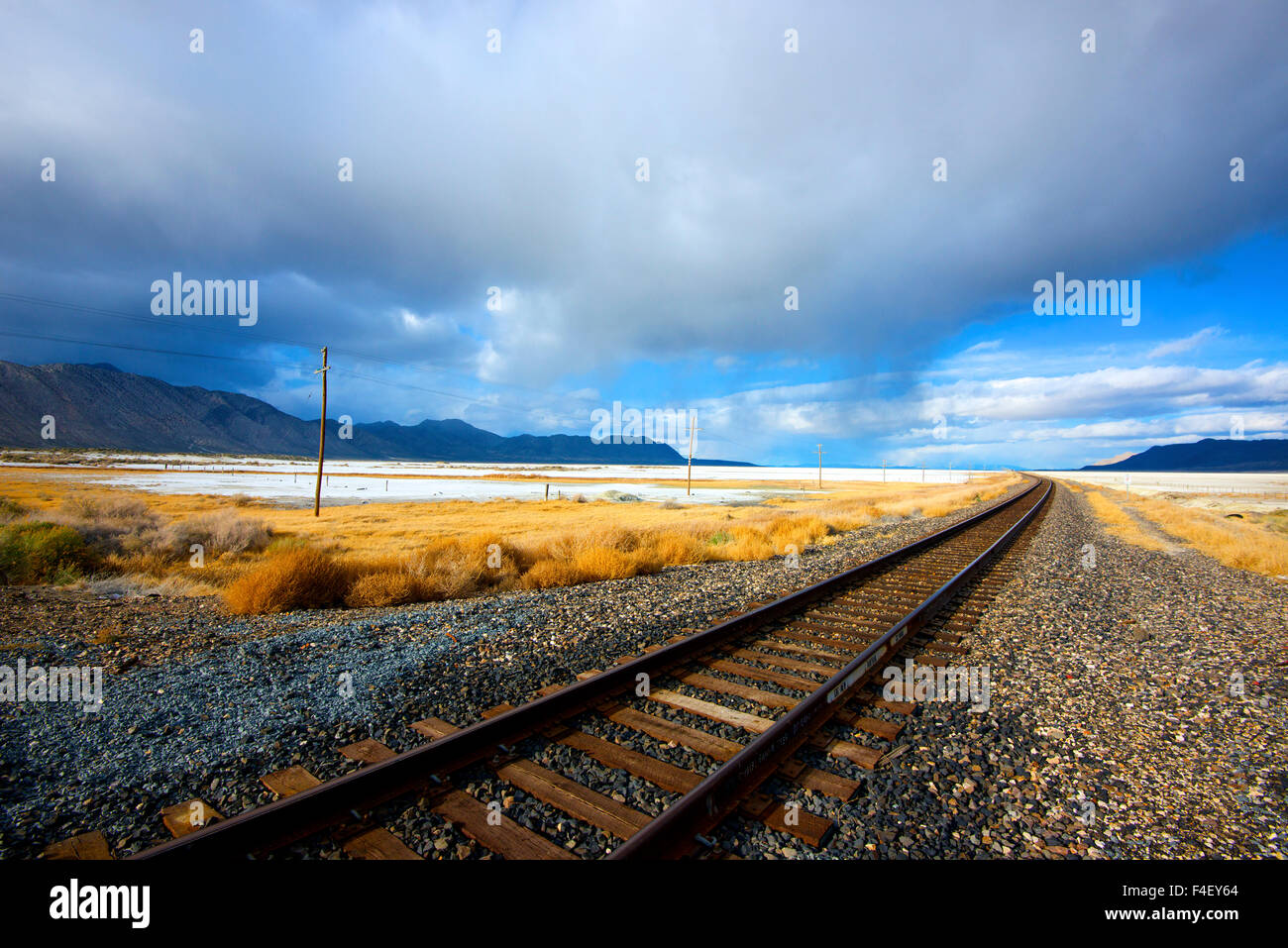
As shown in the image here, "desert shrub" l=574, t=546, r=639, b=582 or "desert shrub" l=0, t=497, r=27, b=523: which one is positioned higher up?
"desert shrub" l=0, t=497, r=27, b=523

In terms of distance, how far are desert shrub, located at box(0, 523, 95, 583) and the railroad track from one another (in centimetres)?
Result: 1069

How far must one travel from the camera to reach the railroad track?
312 cm

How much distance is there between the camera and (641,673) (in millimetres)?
5480

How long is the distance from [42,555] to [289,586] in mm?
6034

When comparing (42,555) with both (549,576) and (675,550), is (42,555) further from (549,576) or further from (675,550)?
(675,550)

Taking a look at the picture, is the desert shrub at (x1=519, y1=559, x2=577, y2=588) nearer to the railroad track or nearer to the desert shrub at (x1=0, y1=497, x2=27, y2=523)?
the railroad track

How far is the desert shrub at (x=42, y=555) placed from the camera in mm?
10266

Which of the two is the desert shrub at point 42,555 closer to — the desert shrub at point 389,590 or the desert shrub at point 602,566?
the desert shrub at point 389,590

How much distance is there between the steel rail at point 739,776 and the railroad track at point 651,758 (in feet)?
0.03

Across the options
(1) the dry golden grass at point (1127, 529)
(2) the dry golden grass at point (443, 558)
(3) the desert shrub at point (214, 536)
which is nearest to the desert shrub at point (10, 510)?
(3) the desert shrub at point (214, 536)

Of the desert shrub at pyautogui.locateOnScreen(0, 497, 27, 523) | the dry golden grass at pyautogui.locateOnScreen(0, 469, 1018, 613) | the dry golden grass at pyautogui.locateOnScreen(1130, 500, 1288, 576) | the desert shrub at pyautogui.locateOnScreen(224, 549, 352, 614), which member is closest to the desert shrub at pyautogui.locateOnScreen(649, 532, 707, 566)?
the dry golden grass at pyautogui.locateOnScreen(0, 469, 1018, 613)
